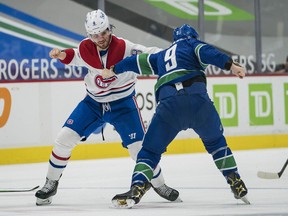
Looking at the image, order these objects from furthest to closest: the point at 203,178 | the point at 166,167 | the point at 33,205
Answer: the point at 166,167 → the point at 203,178 → the point at 33,205

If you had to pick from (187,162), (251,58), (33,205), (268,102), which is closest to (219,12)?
(251,58)

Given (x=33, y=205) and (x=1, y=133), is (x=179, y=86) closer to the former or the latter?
(x=33, y=205)

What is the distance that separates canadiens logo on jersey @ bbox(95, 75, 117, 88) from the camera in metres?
6.21

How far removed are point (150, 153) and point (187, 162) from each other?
12.9 feet

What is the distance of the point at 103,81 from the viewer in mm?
6219

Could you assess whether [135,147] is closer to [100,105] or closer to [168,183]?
[100,105]

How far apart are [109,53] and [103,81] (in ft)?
0.63

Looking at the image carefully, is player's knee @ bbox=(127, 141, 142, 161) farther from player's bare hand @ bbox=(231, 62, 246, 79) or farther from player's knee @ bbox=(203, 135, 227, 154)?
player's bare hand @ bbox=(231, 62, 246, 79)

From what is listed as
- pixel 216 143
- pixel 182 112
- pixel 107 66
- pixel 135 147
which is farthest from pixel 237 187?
pixel 107 66

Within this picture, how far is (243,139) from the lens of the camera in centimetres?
1110

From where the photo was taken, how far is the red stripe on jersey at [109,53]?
20.4 ft

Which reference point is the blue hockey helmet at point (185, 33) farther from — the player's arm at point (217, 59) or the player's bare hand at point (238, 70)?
the player's bare hand at point (238, 70)

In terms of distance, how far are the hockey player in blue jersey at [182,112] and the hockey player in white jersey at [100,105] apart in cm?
51

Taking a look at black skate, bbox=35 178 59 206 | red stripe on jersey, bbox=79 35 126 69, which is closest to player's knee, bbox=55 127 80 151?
black skate, bbox=35 178 59 206
